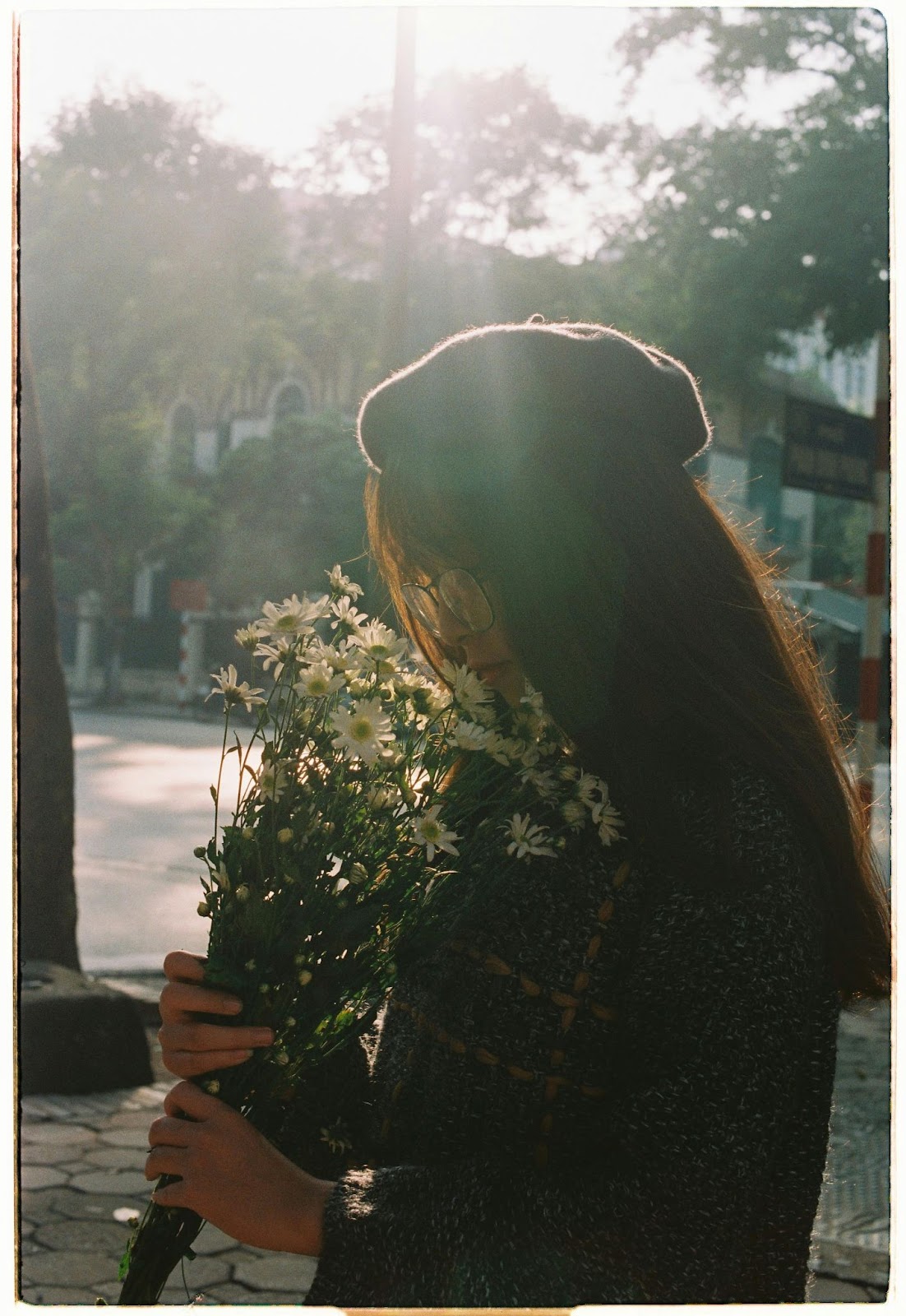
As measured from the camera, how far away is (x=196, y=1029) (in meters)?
1.12

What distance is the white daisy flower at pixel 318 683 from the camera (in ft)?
3.82

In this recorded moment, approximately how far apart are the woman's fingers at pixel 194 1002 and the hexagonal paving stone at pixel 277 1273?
2362mm

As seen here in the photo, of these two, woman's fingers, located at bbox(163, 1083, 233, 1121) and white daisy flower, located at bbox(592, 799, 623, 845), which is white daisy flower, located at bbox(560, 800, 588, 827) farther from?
woman's fingers, located at bbox(163, 1083, 233, 1121)

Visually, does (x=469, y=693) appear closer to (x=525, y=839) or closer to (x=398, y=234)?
(x=525, y=839)

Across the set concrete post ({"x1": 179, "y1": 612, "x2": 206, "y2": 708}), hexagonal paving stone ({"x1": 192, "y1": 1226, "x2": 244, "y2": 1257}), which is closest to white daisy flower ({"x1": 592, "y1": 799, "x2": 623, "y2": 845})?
hexagonal paving stone ({"x1": 192, "y1": 1226, "x2": 244, "y2": 1257})

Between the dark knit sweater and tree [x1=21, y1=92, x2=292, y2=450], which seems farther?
tree [x1=21, y1=92, x2=292, y2=450]

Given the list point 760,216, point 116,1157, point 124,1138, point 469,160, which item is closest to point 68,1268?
point 116,1157

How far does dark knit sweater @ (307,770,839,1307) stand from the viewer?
41.1 inches

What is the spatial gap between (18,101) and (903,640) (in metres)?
0.99

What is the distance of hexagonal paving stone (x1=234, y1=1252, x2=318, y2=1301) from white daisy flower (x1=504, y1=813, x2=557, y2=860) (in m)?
2.41

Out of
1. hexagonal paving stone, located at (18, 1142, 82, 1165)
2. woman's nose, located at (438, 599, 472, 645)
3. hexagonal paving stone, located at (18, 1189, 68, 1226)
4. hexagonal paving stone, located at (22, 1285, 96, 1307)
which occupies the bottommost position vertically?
hexagonal paving stone, located at (18, 1142, 82, 1165)

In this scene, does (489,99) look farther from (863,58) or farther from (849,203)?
(863,58)

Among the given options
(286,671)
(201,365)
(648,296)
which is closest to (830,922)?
(286,671)

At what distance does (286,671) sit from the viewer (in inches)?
47.1
